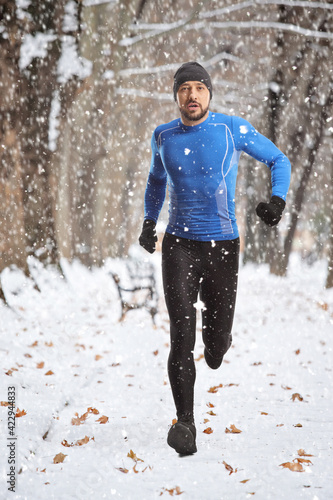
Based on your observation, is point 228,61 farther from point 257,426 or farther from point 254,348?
point 257,426

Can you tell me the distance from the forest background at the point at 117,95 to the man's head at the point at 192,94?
6.87 m

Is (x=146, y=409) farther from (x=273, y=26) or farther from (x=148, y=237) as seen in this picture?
(x=273, y=26)

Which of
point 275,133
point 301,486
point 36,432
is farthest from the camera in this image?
point 275,133

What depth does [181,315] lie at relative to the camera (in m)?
4.05

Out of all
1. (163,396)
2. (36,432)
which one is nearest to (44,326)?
(163,396)

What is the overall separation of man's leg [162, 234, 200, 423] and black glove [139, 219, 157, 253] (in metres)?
0.24

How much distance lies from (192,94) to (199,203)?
2.52ft

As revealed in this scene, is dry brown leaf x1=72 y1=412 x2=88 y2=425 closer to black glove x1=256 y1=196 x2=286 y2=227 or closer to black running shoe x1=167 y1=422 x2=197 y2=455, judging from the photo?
black running shoe x1=167 y1=422 x2=197 y2=455

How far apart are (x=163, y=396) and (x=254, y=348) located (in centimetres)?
341

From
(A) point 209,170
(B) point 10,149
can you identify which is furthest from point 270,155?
(B) point 10,149

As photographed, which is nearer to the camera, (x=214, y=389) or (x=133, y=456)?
(x=133, y=456)

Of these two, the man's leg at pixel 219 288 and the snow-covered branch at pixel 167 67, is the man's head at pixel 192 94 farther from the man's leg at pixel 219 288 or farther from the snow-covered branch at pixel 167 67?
the snow-covered branch at pixel 167 67

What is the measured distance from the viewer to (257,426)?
4.76 meters

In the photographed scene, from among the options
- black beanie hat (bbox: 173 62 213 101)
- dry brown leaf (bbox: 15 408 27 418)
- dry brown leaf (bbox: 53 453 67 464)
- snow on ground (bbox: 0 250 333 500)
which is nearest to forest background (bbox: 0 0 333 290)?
snow on ground (bbox: 0 250 333 500)
